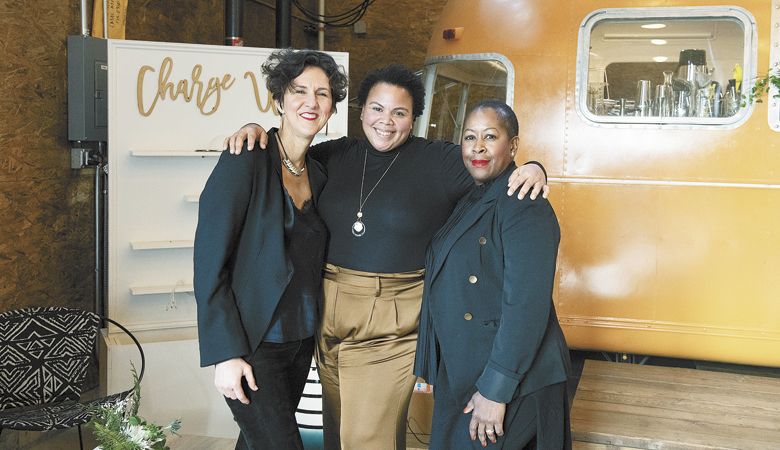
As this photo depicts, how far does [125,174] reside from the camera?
4805mm

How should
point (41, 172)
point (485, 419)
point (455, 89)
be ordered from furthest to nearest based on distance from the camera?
point (455, 89)
point (41, 172)
point (485, 419)

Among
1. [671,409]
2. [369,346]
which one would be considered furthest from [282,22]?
[369,346]

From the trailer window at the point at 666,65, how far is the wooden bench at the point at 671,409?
57.6 inches

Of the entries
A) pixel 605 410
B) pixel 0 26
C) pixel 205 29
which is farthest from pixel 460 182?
pixel 205 29

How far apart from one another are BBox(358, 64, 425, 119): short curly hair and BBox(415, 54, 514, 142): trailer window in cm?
244

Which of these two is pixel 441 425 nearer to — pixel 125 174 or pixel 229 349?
pixel 229 349

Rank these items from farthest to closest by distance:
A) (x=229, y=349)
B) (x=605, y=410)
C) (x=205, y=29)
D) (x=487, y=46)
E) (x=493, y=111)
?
(x=205, y=29) < (x=487, y=46) < (x=605, y=410) < (x=493, y=111) < (x=229, y=349)

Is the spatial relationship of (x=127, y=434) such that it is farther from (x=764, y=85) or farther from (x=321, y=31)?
(x=321, y=31)

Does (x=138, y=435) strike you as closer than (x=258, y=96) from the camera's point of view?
Yes

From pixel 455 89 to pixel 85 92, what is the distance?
228 centimetres

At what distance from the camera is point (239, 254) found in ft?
8.09

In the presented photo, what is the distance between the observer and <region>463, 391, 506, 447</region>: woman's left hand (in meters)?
2.36

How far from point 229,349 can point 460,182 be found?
0.98 metres

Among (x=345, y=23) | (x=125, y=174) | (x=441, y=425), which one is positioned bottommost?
(x=441, y=425)
